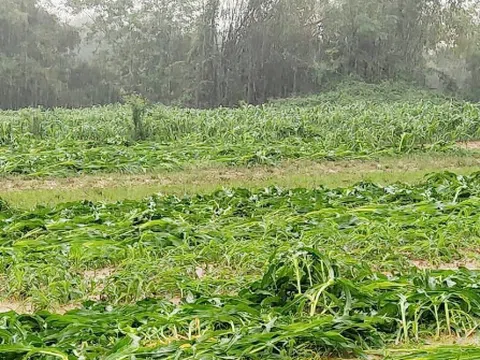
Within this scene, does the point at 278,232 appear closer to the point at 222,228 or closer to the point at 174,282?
the point at 222,228

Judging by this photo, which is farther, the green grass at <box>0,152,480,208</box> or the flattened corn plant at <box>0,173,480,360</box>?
the green grass at <box>0,152,480,208</box>

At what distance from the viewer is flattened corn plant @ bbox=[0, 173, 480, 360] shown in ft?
9.39

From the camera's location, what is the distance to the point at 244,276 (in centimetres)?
405

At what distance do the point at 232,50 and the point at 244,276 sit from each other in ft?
73.4

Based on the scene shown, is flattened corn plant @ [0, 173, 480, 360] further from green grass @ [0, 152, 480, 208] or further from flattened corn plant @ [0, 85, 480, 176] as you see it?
flattened corn plant @ [0, 85, 480, 176]

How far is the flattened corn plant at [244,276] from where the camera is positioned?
9.39ft

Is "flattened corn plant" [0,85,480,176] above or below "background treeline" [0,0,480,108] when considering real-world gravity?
below

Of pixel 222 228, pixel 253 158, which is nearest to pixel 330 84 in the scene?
pixel 253 158

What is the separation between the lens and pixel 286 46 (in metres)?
26.3

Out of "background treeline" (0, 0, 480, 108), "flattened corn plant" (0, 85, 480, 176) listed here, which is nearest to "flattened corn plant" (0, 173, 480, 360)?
"flattened corn plant" (0, 85, 480, 176)

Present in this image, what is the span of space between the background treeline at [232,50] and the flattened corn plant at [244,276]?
20148mm

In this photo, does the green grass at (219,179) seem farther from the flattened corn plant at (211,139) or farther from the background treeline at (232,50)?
the background treeline at (232,50)

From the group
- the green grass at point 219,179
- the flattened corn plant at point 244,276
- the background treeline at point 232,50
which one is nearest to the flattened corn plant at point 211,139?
the green grass at point 219,179

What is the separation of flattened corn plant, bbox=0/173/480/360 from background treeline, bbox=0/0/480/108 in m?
20.1
